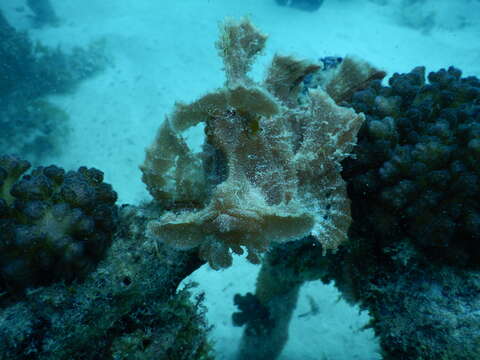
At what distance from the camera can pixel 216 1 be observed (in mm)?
18328

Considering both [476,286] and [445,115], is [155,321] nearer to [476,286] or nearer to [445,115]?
[476,286]

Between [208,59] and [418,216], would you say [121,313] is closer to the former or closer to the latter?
[418,216]

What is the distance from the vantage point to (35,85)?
1304 centimetres

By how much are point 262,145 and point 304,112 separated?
0.62 metres

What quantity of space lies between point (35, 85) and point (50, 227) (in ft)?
45.8

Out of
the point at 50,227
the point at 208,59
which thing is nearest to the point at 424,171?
the point at 50,227

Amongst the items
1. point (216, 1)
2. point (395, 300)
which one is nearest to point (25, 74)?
point (216, 1)

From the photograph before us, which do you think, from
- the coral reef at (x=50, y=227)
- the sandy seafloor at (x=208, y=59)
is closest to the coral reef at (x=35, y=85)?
the sandy seafloor at (x=208, y=59)

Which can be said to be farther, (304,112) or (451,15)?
(451,15)

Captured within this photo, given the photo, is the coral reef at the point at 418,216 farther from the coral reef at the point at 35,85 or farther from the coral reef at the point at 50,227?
the coral reef at the point at 35,85

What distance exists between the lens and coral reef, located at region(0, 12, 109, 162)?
10.9m

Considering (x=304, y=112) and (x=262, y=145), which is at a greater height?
(x=304, y=112)

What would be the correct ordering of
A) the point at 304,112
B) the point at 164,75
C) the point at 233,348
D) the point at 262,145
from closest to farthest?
the point at 262,145 → the point at 304,112 → the point at 233,348 → the point at 164,75

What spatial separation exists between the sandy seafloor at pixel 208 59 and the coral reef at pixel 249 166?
3.38m
